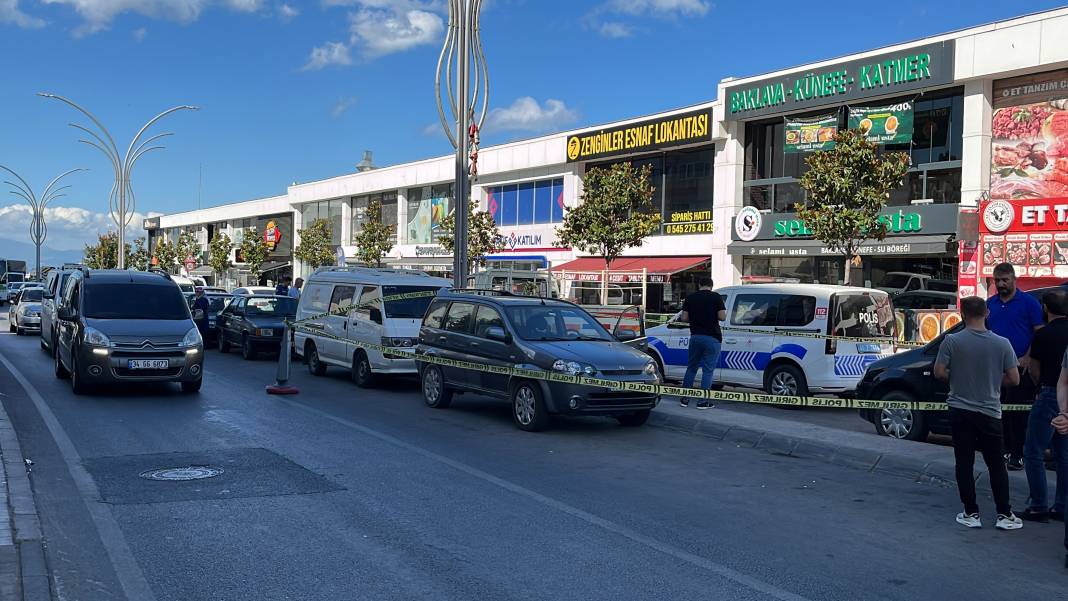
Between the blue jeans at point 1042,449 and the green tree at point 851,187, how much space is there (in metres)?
15.6

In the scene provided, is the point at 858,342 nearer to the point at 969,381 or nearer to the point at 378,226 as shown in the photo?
the point at 969,381

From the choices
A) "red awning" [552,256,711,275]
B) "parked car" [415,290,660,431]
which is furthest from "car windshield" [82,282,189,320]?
"red awning" [552,256,711,275]

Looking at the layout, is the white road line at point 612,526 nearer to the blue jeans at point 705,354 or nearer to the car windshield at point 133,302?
the blue jeans at point 705,354

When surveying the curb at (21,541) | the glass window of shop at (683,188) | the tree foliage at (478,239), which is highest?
the glass window of shop at (683,188)

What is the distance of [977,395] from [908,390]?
12.8ft

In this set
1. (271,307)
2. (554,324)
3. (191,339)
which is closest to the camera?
(554,324)

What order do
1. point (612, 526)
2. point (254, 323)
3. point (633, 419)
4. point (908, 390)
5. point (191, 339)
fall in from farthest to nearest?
point (254, 323) < point (191, 339) < point (633, 419) < point (908, 390) < point (612, 526)

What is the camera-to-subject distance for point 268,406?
42.0 ft

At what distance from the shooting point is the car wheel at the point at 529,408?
36.0 feet

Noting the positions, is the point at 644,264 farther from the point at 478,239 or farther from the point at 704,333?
the point at 704,333

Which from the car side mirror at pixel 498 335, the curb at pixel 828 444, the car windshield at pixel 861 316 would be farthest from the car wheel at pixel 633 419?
the car windshield at pixel 861 316

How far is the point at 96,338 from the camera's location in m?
13.1

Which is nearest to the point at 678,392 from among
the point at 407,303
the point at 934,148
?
the point at 407,303

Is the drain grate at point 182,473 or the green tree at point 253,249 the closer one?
the drain grate at point 182,473
